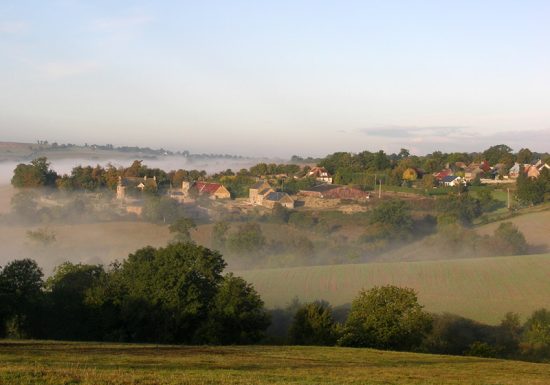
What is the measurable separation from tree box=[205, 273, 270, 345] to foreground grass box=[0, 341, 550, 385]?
487 centimetres

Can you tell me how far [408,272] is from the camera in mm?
40375

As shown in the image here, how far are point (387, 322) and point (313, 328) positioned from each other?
9.17ft

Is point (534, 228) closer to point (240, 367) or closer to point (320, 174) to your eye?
point (240, 367)

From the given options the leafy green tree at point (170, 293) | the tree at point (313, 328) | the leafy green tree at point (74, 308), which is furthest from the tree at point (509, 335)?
the leafy green tree at point (74, 308)

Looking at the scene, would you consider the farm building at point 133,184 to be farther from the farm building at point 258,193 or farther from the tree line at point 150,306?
the tree line at point 150,306

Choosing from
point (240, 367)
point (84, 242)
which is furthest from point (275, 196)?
point (240, 367)

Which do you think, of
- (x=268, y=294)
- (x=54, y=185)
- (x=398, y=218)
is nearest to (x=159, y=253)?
(x=268, y=294)

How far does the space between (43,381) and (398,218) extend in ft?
177

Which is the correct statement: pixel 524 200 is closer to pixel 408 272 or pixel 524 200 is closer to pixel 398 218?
pixel 398 218

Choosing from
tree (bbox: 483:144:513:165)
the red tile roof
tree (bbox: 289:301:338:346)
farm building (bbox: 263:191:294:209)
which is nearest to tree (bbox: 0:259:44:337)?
tree (bbox: 289:301:338:346)

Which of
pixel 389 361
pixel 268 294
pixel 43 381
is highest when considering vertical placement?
pixel 43 381

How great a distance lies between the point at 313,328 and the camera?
25.2m

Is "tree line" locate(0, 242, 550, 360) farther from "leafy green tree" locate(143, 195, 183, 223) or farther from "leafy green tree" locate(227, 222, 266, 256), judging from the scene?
"leafy green tree" locate(143, 195, 183, 223)

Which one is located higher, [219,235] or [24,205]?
[24,205]
